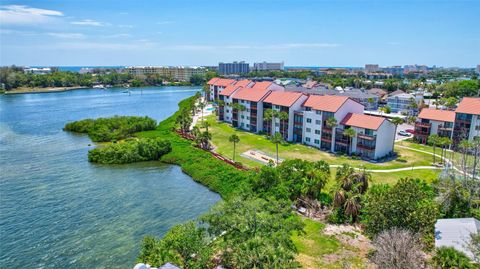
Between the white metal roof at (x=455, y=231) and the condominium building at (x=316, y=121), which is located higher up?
the condominium building at (x=316, y=121)

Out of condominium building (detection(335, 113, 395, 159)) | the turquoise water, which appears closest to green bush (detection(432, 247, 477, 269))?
the turquoise water

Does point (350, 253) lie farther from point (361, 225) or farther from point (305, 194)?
point (305, 194)

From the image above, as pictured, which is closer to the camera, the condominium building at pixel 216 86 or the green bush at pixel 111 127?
the green bush at pixel 111 127

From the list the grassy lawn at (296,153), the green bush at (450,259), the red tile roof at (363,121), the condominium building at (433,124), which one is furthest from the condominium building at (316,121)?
the green bush at (450,259)

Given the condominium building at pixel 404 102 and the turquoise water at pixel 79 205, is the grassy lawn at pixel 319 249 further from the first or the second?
the condominium building at pixel 404 102

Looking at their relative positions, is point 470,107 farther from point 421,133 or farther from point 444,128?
point 421,133
